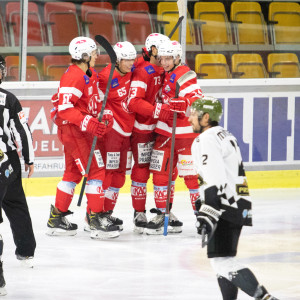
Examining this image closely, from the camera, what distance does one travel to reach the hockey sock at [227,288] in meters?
3.71

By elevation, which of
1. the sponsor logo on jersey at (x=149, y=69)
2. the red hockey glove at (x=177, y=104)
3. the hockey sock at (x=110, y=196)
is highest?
the sponsor logo on jersey at (x=149, y=69)

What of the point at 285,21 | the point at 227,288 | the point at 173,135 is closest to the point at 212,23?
the point at 285,21

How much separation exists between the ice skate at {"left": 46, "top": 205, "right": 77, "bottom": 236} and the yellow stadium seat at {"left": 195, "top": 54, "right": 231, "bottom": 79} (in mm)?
2514

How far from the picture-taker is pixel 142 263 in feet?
17.0

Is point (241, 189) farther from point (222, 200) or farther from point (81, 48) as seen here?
point (81, 48)

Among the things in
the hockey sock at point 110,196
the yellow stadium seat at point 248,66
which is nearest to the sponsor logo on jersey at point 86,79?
the hockey sock at point 110,196

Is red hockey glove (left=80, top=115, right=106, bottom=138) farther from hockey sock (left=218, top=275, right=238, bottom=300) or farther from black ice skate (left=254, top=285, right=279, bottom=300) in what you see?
black ice skate (left=254, top=285, right=279, bottom=300)

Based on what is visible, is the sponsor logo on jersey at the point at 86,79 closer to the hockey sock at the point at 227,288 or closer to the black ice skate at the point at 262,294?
the hockey sock at the point at 227,288

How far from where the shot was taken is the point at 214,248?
3.69 metres

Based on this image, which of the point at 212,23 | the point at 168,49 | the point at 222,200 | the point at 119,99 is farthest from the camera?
the point at 212,23

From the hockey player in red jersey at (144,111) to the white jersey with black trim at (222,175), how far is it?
2175 millimetres

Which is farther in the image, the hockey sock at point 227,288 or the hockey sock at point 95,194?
the hockey sock at point 95,194

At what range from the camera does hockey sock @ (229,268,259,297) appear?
3609mm

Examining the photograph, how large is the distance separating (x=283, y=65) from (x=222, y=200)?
483 centimetres
